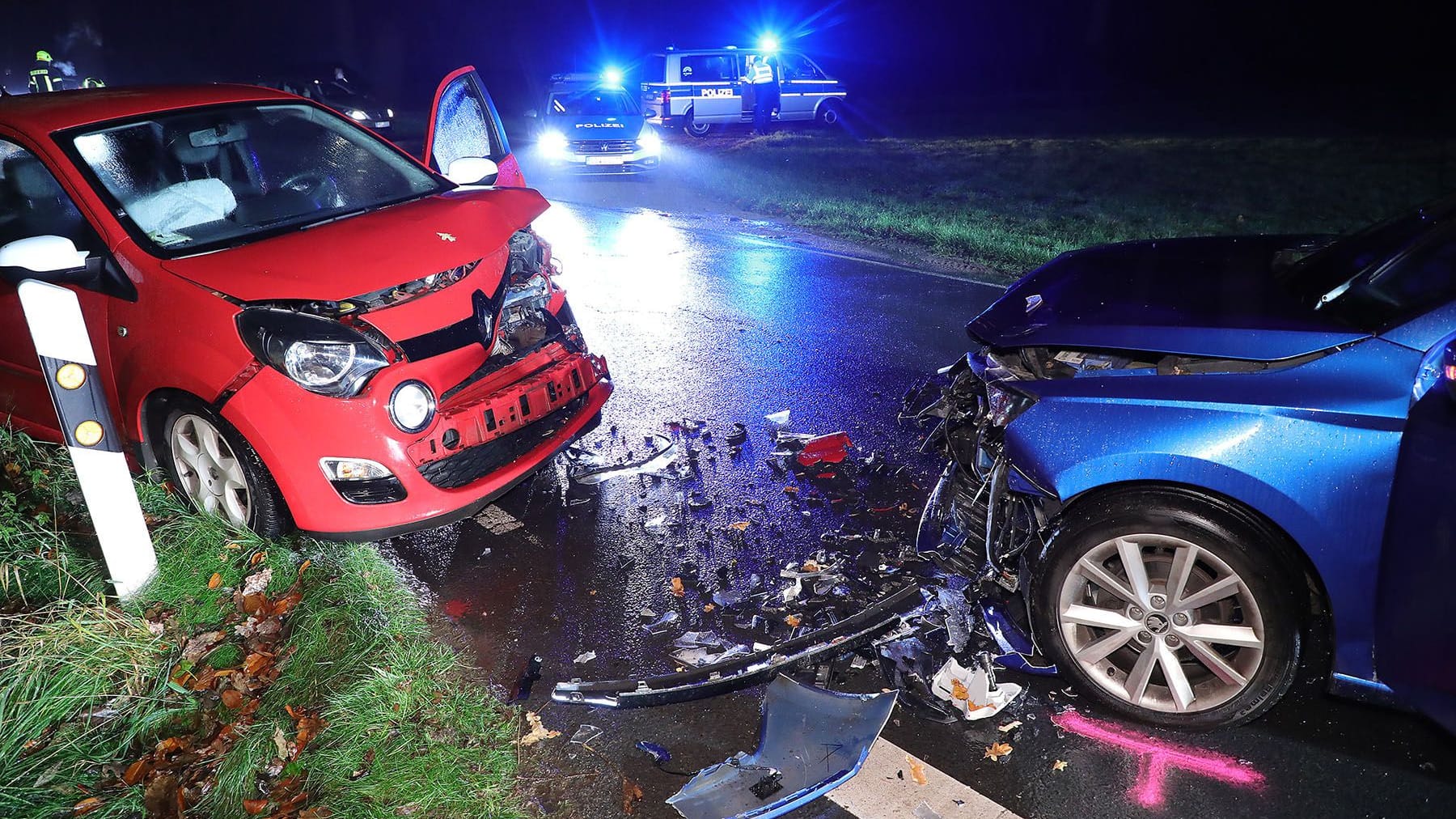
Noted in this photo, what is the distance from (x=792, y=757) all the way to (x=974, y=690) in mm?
688

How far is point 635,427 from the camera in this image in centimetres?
528

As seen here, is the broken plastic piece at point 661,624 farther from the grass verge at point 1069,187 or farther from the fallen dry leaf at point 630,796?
the grass verge at point 1069,187

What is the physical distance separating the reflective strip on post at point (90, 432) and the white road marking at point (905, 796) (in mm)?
2715

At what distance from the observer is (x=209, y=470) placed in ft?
12.5

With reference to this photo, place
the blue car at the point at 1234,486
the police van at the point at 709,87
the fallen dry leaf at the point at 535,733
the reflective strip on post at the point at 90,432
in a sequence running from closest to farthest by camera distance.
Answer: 1. the blue car at the point at 1234,486
2. the fallen dry leaf at the point at 535,733
3. the reflective strip on post at the point at 90,432
4. the police van at the point at 709,87

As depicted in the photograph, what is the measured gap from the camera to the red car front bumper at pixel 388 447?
3.43 m

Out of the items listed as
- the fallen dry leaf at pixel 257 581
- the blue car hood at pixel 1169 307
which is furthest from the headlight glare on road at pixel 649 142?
the fallen dry leaf at pixel 257 581

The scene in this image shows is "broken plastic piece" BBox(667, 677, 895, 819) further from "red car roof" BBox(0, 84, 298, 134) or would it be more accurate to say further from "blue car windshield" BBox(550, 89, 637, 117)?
"blue car windshield" BBox(550, 89, 637, 117)

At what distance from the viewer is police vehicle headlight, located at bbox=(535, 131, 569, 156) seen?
16.0m

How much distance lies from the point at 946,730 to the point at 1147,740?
25.2 inches

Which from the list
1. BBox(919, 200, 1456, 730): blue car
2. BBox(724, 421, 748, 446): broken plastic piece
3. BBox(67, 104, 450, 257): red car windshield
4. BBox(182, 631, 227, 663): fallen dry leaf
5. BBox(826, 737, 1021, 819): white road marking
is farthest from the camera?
BBox(724, 421, 748, 446): broken plastic piece

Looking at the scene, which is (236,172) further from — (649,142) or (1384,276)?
(649,142)

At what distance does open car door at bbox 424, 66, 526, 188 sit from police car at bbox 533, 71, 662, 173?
9.14m

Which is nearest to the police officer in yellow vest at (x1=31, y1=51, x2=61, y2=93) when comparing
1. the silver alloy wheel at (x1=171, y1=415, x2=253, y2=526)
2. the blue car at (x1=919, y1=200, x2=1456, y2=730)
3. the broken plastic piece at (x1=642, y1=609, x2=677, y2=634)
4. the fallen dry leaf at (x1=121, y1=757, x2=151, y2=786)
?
the silver alloy wheel at (x1=171, y1=415, x2=253, y2=526)
